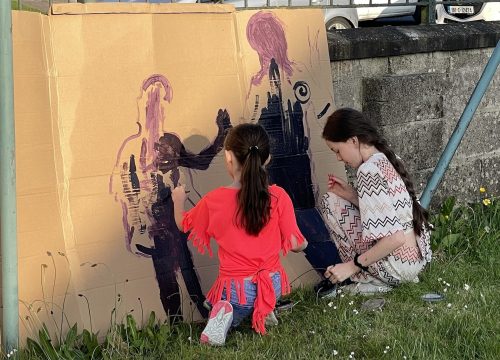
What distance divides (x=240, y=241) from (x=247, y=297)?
24cm

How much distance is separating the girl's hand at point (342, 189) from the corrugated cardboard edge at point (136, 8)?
957 millimetres

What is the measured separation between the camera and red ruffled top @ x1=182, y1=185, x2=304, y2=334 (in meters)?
3.61

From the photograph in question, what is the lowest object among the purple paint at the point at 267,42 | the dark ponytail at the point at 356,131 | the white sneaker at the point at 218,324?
the white sneaker at the point at 218,324

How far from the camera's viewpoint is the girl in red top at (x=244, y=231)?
356 centimetres

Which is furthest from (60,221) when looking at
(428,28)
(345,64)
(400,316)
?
(428,28)

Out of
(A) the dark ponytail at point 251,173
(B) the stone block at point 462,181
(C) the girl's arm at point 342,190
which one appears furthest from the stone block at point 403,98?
(A) the dark ponytail at point 251,173

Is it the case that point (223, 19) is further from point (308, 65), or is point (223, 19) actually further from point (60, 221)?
point (60, 221)

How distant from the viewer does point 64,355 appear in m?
3.34

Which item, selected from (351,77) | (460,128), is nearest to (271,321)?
(460,128)

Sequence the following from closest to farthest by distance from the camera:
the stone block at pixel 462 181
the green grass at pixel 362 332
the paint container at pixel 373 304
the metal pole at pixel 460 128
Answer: the green grass at pixel 362 332 < the paint container at pixel 373 304 < the metal pole at pixel 460 128 < the stone block at pixel 462 181

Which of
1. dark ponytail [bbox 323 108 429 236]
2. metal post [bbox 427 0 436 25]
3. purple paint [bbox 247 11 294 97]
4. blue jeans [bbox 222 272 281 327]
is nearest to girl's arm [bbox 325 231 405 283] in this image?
dark ponytail [bbox 323 108 429 236]

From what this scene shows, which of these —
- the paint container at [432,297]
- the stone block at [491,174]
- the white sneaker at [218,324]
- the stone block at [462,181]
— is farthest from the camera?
the stone block at [491,174]

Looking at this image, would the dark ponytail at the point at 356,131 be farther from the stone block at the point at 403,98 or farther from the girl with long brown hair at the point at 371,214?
the stone block at the point at 403,98

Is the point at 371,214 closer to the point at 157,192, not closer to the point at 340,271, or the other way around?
the point at 340,271
